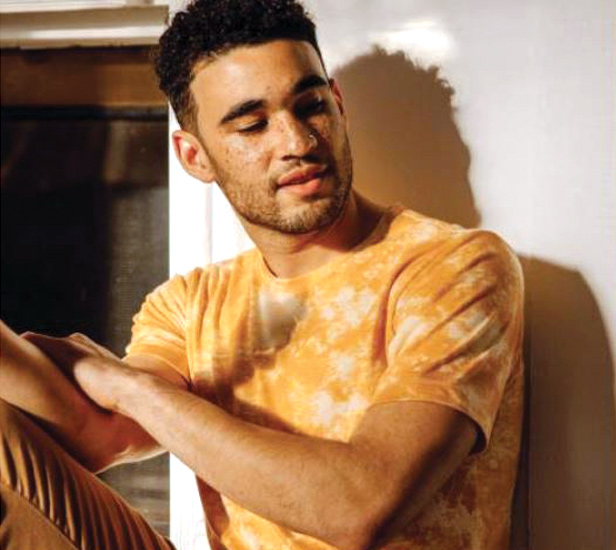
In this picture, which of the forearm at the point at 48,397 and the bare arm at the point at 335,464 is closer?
the bare arm at the point at 335,464

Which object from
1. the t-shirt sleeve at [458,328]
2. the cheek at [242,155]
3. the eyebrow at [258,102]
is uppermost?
the eyebrow at [258,102]

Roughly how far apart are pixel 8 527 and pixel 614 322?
3.81 feet

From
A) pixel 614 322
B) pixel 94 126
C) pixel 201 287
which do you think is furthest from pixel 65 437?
pixel 94 126

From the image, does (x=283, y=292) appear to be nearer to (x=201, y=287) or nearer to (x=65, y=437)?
(x=201, y=287)

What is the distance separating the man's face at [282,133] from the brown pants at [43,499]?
0.55m

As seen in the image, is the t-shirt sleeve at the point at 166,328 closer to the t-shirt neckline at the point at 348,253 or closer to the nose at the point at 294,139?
the t-shirt neckline at the point at 348,253

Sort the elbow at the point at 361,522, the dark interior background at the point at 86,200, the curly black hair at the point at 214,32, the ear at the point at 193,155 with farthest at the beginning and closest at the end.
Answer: the dark interior background at the point at 86,200, the ear at the point at 193,155, the curly black hair at the point at 214,32, the elbow at the point at 361,522

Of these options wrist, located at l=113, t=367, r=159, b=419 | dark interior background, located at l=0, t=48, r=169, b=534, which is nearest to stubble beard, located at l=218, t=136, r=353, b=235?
wrist, located at l=113, t=367, r=159, b=419

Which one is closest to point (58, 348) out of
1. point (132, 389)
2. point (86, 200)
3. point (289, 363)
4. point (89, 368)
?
point (89, 368)

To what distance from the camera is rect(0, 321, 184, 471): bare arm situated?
4.20 ft

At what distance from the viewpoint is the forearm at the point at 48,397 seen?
4.20 feet

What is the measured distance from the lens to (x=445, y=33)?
171 centimetres

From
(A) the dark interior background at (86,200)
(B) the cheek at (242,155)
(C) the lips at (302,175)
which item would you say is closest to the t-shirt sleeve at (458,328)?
(C) the lips at (302,175)

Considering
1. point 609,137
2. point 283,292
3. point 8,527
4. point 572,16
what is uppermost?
point 572,16
